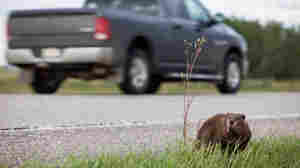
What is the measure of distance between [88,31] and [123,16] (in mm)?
714

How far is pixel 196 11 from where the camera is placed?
485 inches

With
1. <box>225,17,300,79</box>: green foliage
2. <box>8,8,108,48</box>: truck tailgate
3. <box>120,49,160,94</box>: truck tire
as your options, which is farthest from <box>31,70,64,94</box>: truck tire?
<box>225,17,300,79</box>: green foliage

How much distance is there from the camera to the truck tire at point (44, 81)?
11.1 m

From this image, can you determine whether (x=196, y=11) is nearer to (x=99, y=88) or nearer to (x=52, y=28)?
(x=52, y=28)

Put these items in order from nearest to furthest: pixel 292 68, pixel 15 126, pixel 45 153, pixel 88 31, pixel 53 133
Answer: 1. pixel 45 153
2. pixel 53 133
3. pixel 15 126
4. pixel 88 31
5. pixel 292 68

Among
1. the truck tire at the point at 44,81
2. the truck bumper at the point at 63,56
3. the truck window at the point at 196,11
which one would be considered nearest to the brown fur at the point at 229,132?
the truck bumper at the point at 63,56

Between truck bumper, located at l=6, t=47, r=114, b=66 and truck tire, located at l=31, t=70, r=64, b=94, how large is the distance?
2.33 ft

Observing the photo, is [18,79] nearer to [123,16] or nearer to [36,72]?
[36,72]

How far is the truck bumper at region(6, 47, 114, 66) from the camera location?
382 inches

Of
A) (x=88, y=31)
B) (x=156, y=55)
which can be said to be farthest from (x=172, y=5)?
(x=88, y=31)

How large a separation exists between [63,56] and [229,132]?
652cm

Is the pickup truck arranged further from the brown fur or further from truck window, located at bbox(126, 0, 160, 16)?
the brown fur

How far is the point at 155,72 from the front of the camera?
429 inches

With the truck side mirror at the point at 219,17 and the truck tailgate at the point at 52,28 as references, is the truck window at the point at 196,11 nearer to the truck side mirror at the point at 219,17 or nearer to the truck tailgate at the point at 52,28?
the truck side mirror at the point at 219,17
